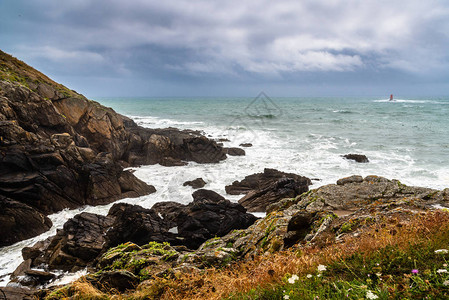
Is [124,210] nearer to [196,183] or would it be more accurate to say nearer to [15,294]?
[15,294]

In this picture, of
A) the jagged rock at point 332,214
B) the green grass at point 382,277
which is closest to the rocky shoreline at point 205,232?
the jagged rock at point 332,214

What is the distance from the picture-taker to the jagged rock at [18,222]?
1294cm

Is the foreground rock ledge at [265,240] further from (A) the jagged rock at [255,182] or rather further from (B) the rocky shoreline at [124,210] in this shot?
(A) the jagged rock at [255,182]

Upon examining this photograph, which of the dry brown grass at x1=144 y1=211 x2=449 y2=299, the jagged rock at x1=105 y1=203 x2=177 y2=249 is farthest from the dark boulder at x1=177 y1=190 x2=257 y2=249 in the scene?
the dry brown grass at x1=144 y1=211 x2=449 y2=299

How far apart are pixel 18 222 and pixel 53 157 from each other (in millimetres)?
5242

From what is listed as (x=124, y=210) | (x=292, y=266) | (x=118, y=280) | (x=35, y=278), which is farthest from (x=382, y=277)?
(x=124, y=210)

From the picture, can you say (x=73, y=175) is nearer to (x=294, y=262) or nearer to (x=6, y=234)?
(x=6, y=234)

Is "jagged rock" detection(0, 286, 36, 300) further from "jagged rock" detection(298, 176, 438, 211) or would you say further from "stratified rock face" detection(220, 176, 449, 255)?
"jagged rock" detection(298, 176, 438, 211)

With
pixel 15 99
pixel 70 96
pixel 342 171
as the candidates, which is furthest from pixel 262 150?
pixel 15 99

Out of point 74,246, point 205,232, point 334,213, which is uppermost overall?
point 334,213

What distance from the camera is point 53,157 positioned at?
56.7ft

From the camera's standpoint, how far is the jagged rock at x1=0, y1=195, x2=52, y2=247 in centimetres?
1294

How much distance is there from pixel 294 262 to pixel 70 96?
3148cm

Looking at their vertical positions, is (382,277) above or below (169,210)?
above
